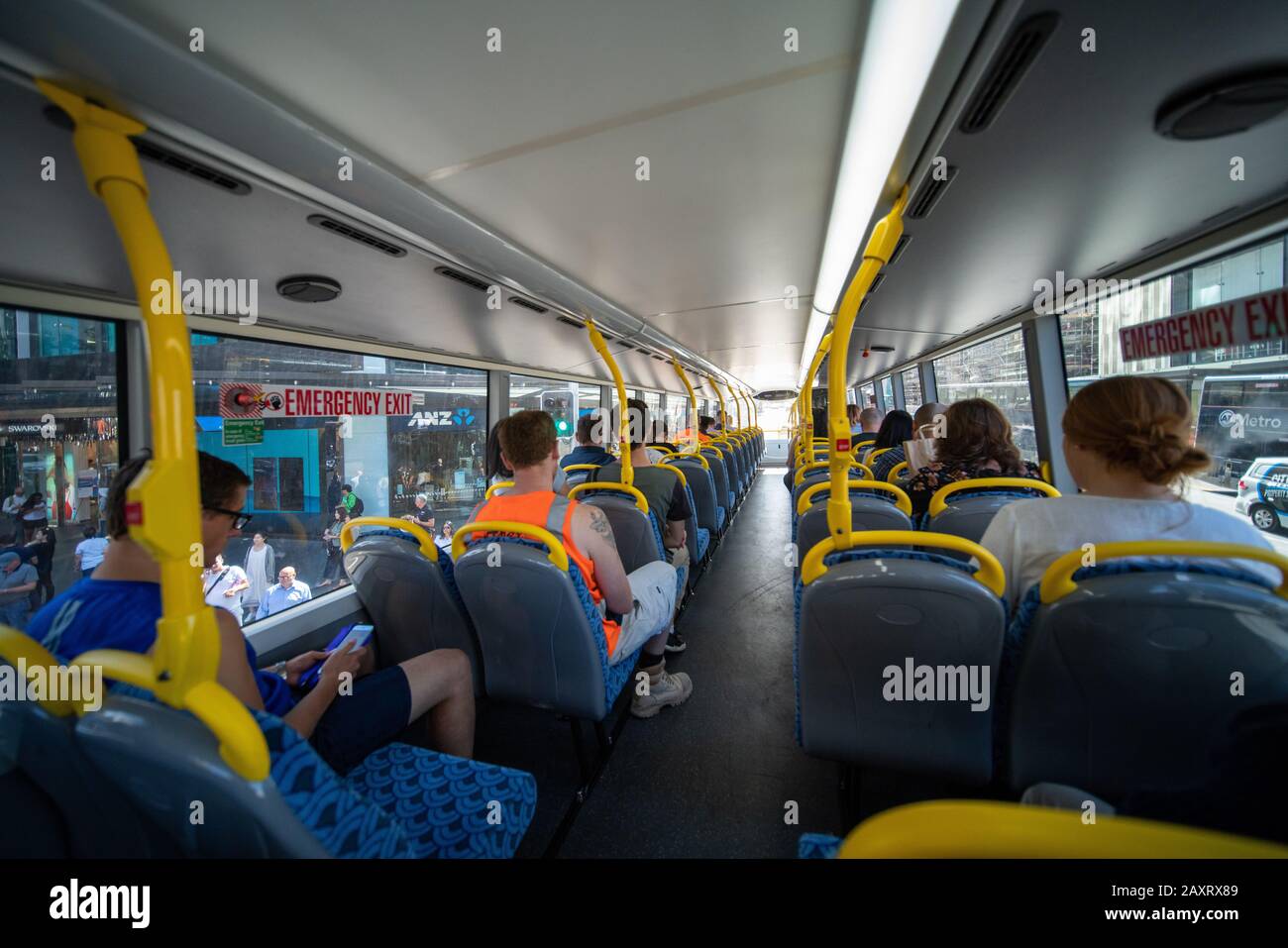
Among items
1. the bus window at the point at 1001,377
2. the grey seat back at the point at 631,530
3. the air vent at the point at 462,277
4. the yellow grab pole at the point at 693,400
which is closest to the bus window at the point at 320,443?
the air vent at the point at 462,277

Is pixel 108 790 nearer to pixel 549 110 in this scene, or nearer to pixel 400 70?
pixel 400 70

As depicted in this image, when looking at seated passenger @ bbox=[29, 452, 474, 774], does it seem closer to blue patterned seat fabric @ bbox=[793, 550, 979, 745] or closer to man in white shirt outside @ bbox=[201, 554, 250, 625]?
man in white shirt outside @ bbox=[201, 554, 250, 625]

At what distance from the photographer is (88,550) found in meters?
2.44

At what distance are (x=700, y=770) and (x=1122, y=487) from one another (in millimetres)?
2048

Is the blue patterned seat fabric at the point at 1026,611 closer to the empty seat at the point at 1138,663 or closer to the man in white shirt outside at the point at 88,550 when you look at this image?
the empty seat at the point at 1138,663

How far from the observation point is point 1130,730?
134cm

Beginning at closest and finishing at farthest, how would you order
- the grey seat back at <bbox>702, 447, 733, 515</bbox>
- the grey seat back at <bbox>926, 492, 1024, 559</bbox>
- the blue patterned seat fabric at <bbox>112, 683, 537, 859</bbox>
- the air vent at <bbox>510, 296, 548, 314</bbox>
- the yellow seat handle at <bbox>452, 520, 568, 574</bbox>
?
the blue patterned seat fabric at <bbox>112, 683, 537, 859</bbox>
the yellow seat handle at <bbox>452, 520, 568, 574</bbox>
the grey seat back at <bbox>926, 492, 1024, 559</bbox>
the air vent at <bbox>510, 296, 548, 314</bbox>
the grey seat back at <bbox>702, 447, 733, 515</bbox>

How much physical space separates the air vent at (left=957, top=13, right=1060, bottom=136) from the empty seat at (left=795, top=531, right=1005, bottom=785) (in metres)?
1.33

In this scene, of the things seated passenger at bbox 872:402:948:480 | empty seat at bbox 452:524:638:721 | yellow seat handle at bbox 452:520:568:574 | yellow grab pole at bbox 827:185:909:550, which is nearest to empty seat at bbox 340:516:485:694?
empty seat at bbox 452:524:638:721

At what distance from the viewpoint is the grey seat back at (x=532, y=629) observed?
6.35 feet

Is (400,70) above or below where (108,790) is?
above

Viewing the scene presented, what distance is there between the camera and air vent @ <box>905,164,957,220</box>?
6.64 feet
